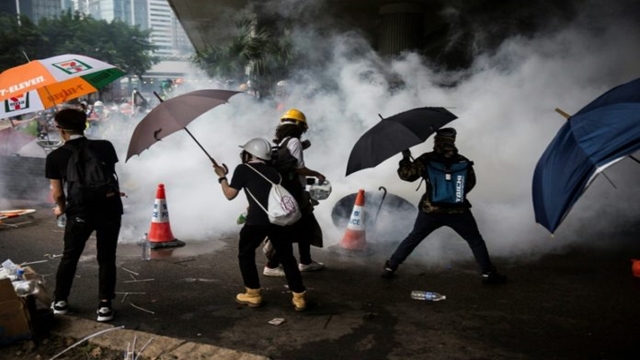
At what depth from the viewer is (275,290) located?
482 cm

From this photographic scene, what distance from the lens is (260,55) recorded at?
14.0 m

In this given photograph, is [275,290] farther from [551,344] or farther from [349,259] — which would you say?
[551,344]

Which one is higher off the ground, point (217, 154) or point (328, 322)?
point (217, 154)

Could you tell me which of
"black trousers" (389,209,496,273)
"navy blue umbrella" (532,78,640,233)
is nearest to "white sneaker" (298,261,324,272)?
"black trousers" (389,209,496,273)

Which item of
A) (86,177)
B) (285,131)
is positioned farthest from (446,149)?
(86,177)

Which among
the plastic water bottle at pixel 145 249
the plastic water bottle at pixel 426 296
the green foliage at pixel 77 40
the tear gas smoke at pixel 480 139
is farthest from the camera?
the green foliage at pixel 77 40

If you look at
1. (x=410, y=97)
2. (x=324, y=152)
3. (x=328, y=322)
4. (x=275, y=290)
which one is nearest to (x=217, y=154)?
(x=324, y=152)

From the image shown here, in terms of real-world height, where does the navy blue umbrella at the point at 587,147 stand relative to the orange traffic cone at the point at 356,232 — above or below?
above

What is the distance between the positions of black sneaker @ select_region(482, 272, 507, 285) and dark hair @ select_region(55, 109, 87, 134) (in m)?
3.64

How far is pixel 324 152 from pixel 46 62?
16.5 feet

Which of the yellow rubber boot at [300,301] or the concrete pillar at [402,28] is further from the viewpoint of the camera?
the concrete pillar at [402,28]

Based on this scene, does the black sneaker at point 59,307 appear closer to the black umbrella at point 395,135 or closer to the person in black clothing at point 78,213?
the person in black clothing at point 78,213

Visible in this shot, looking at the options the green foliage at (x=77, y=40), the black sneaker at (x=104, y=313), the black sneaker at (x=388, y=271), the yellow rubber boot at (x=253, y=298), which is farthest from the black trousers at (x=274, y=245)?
the green foliage at (x=77, y=40)

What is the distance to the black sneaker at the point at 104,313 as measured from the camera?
405cm
